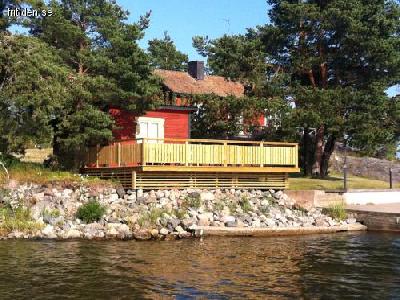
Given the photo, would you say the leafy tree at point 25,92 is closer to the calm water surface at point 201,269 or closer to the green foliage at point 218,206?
the calm water surface at point 201,269

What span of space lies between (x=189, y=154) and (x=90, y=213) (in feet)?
19.4

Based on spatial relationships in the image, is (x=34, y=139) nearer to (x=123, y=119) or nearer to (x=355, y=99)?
(x=123, y=119)

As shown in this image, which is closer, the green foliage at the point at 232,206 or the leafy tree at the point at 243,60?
the green foliage at the point at 232,206

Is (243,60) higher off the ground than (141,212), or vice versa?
(243,60)

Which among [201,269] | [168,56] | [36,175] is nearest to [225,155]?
[36,175]

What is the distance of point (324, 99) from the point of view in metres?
35.2

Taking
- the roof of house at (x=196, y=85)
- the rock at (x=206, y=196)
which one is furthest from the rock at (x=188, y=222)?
the roof of house at (x=196, y=85)

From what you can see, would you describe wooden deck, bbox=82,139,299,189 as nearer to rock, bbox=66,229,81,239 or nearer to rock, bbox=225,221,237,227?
rock, bbox=225,221,237,227

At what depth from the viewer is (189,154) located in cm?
2678

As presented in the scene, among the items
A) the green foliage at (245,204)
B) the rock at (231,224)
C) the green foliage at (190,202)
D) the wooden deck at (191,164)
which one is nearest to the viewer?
the rock at (231,224)

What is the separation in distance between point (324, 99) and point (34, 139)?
18.1 meters

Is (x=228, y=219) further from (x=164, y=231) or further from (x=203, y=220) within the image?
(x=164, y=231)

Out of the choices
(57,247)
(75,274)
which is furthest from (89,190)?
(75,274)

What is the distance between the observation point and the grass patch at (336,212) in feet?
90.5
